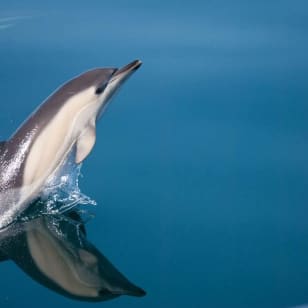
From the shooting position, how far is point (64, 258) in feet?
8.26

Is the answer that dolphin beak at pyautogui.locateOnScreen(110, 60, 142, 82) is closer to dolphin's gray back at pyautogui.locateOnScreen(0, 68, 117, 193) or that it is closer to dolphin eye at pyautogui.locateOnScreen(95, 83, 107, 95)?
dolphin eye at pyautogui.locateOnScreen(95, 83, 107, 95)

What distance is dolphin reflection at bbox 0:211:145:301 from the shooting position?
7.68 ft

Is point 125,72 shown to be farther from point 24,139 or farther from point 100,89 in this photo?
point 24,139

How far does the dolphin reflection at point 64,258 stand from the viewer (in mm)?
2340

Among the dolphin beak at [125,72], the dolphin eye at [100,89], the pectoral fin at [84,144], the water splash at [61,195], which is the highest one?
the dolphin beak at [125,72]

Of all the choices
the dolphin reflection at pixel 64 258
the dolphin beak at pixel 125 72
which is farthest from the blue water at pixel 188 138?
the dolphin beak at pixel 125 72

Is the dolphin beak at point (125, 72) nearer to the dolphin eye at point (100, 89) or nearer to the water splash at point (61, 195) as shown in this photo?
the dolphin eye at point (100, 89)

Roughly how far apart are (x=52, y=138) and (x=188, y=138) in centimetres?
67

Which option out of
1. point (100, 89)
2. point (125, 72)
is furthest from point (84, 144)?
point (125, 72)

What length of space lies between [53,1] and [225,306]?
103 inches

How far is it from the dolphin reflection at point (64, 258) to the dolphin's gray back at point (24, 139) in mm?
173

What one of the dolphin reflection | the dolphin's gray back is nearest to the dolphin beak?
the dolphin's gray back

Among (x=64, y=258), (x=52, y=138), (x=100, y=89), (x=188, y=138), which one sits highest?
(x=100, y=89)

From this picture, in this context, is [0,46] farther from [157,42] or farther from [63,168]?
[63,168]
